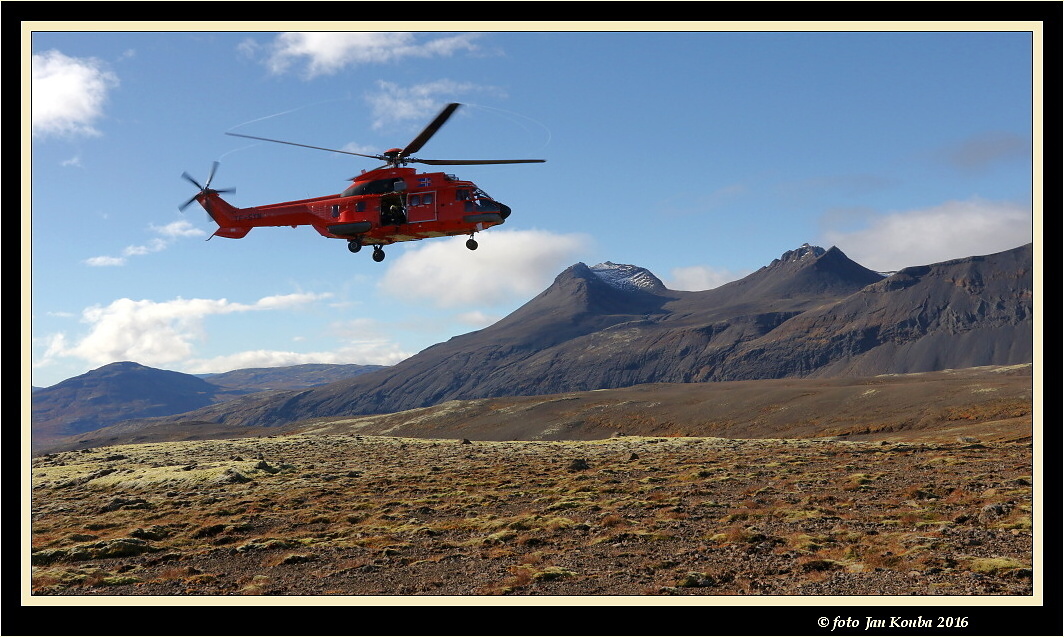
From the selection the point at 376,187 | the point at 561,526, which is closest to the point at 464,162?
the point at 376,187

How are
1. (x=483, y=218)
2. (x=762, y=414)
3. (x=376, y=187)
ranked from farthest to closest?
(x=762, y=414) → (x=376, y=187) → (x=483, y=218)

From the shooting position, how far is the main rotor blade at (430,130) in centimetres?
2163

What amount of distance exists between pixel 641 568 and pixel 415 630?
451 inches

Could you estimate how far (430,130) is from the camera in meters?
23.6

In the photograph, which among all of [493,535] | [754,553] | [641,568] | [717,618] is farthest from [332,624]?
[493,535]

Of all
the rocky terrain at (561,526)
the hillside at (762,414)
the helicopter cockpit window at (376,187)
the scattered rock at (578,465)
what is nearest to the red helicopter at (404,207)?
the helicopter cockpit window at (376,187)

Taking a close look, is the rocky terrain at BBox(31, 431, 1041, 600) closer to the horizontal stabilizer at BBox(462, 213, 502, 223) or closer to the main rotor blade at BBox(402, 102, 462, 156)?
the horizontal stabilizer at BBox(462, 213, 502, 223)

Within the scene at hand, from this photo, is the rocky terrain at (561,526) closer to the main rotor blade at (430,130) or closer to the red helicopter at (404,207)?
the red helicopter at (404,207)

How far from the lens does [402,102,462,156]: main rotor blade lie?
21627 mm

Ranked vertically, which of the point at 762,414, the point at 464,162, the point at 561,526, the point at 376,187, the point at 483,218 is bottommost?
the point at 762,414

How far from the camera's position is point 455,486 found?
125 ft

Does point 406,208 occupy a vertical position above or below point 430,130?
below

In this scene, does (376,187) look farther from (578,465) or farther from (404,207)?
(578,465)
